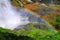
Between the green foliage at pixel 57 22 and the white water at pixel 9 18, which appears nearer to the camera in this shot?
the white water at pixel 9 18

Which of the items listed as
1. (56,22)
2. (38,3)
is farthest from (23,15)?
(38,3)

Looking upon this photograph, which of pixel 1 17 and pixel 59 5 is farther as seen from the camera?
pixel 59 5

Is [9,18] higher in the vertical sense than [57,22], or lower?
higher

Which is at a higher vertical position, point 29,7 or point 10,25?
point 29,7

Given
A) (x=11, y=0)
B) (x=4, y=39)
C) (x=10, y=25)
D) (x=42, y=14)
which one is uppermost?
(x=11, y=0)

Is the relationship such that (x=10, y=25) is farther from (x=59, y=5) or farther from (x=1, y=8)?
(x=59, y=5)

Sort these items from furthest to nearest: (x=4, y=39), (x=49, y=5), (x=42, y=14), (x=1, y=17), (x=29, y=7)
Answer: (x=49, y=5) < (x=29, y=7) < (x=42, y=14) < (x=1, y=17) < (x=4, y=39)

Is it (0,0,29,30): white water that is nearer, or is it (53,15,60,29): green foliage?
(0,0,29,30): white water

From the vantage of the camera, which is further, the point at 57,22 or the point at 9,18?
the point at 57,22
